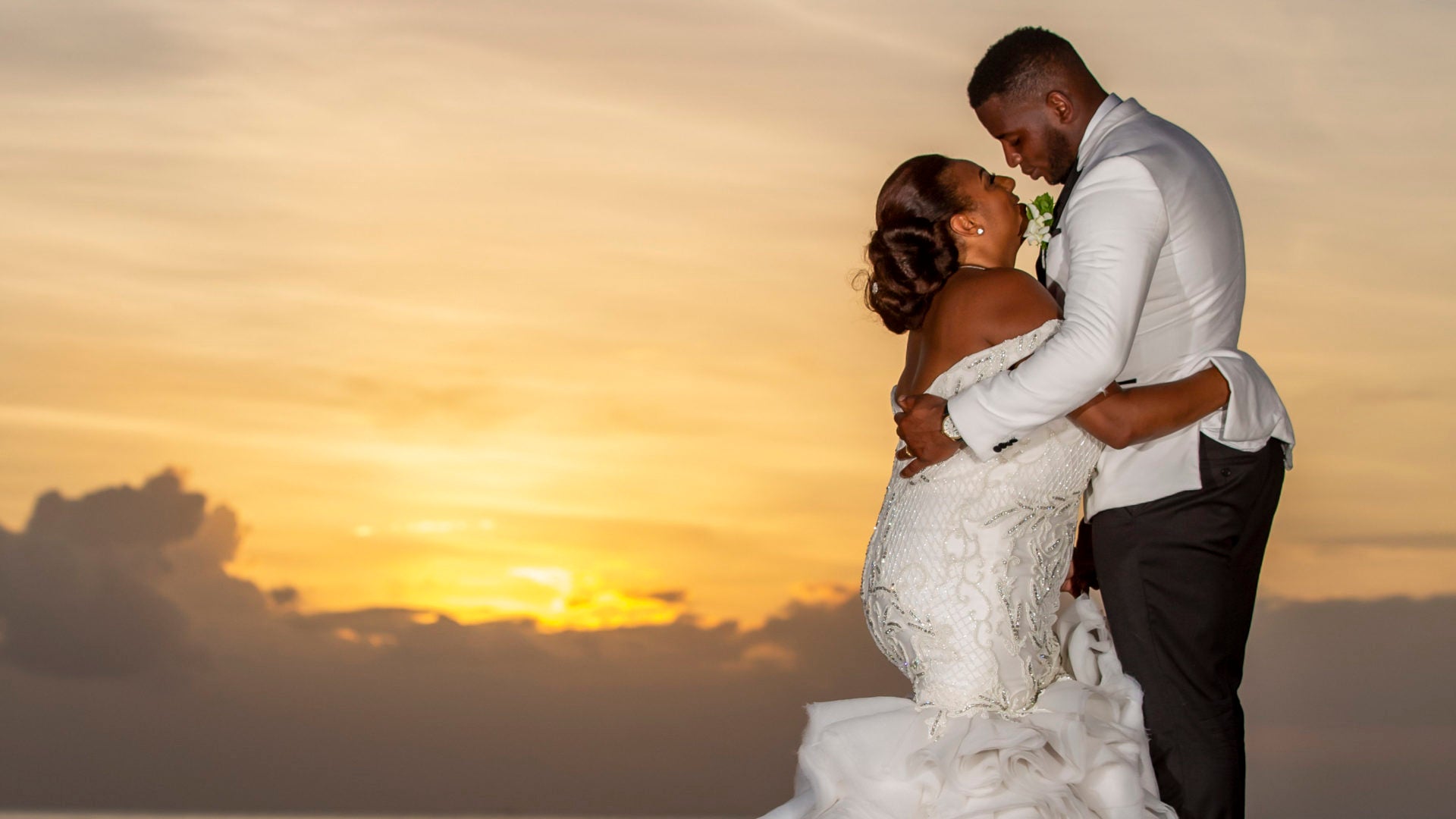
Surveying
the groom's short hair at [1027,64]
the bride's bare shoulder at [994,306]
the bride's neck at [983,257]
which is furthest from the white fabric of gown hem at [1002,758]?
the groom's short hair at [1027,64]

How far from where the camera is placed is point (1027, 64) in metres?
2.76

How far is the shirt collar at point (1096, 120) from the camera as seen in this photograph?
272 cm

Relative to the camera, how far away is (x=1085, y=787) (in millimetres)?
2420

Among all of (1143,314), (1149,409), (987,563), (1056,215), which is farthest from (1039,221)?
(987,563)

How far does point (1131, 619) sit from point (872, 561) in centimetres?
48

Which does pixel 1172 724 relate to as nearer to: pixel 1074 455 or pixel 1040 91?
pixel 1074 455

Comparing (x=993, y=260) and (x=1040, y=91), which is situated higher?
(x=1040, y=91)

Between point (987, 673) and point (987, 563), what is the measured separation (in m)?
0.20

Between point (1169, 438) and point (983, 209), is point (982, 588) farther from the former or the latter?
point (983, 209)

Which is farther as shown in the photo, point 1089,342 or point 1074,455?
point 1074,455

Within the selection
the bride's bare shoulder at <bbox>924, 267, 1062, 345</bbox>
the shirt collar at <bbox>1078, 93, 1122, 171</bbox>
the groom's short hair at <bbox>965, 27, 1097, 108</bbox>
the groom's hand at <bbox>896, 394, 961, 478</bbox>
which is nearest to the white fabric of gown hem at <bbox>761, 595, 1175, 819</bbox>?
the groom's hand at <bbox>896, 394, 961, 478</bbox>

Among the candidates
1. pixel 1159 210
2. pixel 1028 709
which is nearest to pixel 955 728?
pixel 1028 709

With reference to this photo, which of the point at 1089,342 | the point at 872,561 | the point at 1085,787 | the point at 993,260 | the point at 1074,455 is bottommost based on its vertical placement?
the point at 1085,787

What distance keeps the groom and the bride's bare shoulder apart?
7 cm
